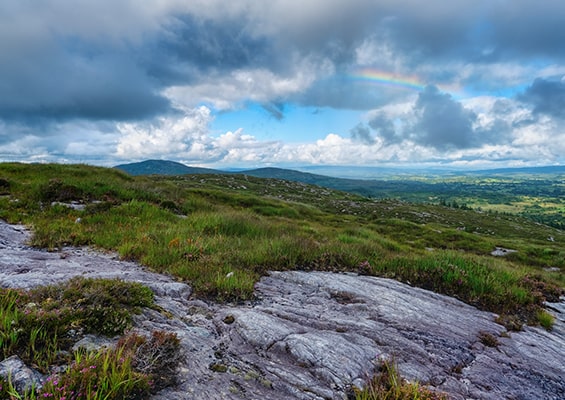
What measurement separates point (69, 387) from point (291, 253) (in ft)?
25.8

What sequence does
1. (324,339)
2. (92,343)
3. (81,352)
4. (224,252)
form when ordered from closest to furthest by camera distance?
(81,352), (92,343), (324,339), (224,252)

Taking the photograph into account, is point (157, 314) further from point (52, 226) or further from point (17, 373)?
point (52, 226)

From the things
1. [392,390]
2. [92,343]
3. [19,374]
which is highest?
[19,374]

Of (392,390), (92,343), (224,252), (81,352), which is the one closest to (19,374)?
(81,352)

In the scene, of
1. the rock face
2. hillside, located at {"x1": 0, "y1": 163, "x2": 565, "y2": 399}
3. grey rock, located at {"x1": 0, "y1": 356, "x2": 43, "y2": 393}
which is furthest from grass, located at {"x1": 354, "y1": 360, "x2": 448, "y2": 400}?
grey rock, located at {"x1": 0, "y1": 356, "x2": 43, "y2": 393}

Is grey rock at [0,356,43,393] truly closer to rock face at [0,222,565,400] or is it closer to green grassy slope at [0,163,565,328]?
rock face at [0,222,565,400]

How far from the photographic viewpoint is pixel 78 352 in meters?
3.95

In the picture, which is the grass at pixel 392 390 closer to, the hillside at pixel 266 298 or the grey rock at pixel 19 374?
the hillside at pixel 266 298

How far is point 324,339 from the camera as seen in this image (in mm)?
5691

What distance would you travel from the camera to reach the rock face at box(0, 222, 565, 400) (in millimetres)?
4637

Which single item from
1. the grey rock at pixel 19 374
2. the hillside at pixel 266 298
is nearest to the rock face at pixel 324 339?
the hillside at pixel 266 298

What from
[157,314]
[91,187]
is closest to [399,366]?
[157,314]

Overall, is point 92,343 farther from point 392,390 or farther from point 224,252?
point 224,252

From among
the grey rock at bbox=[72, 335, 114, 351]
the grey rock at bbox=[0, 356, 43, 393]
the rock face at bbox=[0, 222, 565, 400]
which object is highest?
the grey rock at bbox=[0, 356, 43, 393]
